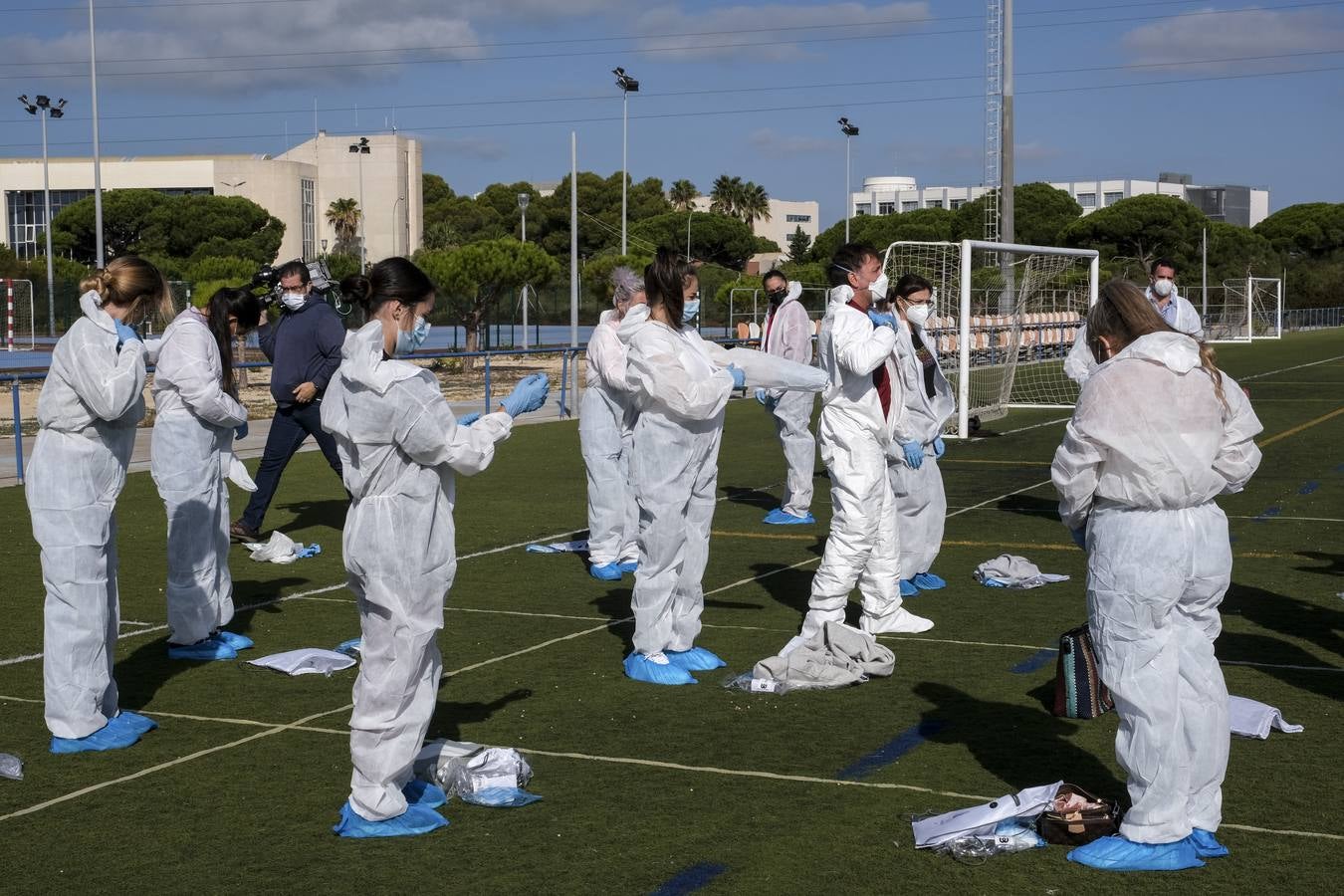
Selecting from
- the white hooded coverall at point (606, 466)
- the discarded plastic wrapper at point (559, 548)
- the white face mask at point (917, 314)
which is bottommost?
the discarded plastic wrapper at point (559, 548)

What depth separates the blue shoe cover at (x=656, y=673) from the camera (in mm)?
6875

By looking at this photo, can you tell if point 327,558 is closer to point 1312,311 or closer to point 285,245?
point 1312,311

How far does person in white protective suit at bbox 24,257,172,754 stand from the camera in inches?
227

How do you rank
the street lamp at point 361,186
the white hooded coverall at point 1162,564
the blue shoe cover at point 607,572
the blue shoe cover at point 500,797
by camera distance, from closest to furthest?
the white hooded coverall at point 1162,564, the blue shoe cover at point 500,797, the blue shoe cover at point 607,572, the street lamp at point 361,186

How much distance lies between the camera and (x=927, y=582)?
920 cm

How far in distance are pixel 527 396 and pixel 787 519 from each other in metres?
7.18

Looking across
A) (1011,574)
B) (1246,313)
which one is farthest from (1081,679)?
(1246,313)

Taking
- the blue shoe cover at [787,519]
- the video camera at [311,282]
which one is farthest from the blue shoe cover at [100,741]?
the blue shoe cover at [787,519]

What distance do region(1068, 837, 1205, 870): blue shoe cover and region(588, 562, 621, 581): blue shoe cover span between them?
530cm

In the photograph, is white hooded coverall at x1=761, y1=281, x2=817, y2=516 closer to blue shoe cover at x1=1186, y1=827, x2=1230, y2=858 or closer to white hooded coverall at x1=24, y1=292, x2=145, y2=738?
white hooded coverall at x1=24, y1=292, x2=145, y2=738

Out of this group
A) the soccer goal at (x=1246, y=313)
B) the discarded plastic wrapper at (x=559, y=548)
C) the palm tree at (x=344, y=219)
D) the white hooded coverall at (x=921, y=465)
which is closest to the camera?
the white hooded coverall at (x=921, y=465)

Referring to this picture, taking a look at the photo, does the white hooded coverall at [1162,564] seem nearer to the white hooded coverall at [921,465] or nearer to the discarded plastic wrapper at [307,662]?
the white hooded coverall at [921,465]

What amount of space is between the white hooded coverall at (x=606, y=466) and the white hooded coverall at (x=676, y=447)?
2.71m

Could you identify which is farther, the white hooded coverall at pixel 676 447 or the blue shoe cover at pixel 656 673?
the blue shoe cover at pixel 656 673
